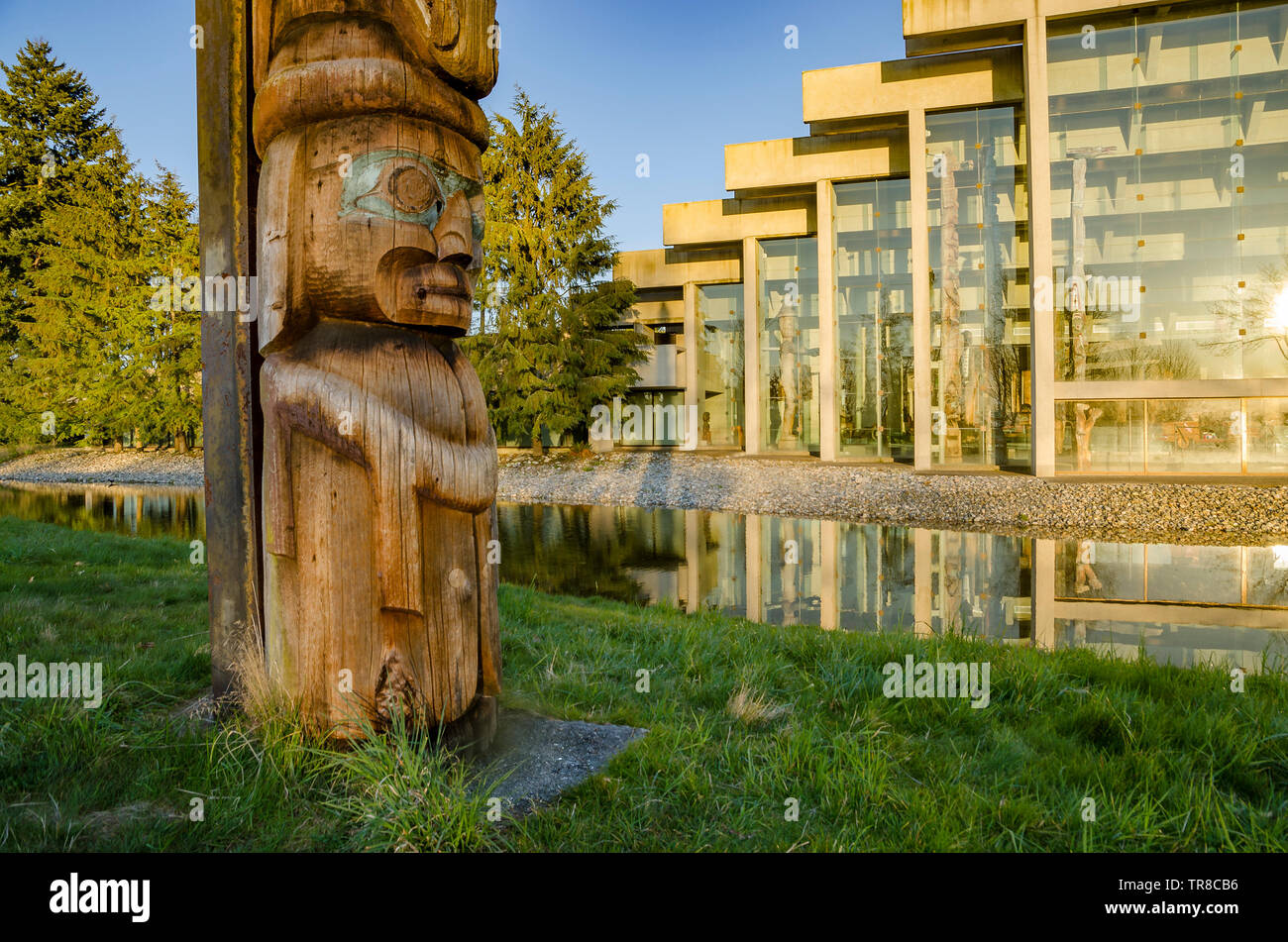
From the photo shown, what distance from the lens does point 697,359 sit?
30.7m

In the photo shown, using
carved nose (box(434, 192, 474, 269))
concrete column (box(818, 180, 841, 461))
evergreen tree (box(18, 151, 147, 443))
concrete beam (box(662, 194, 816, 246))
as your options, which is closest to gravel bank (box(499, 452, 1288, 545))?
concrete column (box(818, 180, 841, 461))

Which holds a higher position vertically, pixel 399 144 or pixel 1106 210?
pixel 1106 210

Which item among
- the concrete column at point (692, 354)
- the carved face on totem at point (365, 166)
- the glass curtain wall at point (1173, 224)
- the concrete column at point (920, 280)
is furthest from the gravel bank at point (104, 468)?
the glass curtain wall at point (1173, 224)

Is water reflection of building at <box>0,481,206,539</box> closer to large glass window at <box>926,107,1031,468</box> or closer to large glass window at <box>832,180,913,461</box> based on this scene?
large glass window at <box>832,180,913,461</box>

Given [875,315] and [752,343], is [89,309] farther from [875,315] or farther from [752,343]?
[875,315]

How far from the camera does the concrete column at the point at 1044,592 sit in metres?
6.76

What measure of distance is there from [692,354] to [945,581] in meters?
21.9

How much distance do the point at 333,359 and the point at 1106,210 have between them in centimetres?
2208

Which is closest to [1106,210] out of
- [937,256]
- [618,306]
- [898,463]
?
[937,256]

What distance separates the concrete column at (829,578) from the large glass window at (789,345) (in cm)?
1303

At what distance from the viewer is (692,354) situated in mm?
30031

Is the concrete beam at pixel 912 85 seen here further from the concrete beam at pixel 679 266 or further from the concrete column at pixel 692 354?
the concrete column at pixel 692 354
